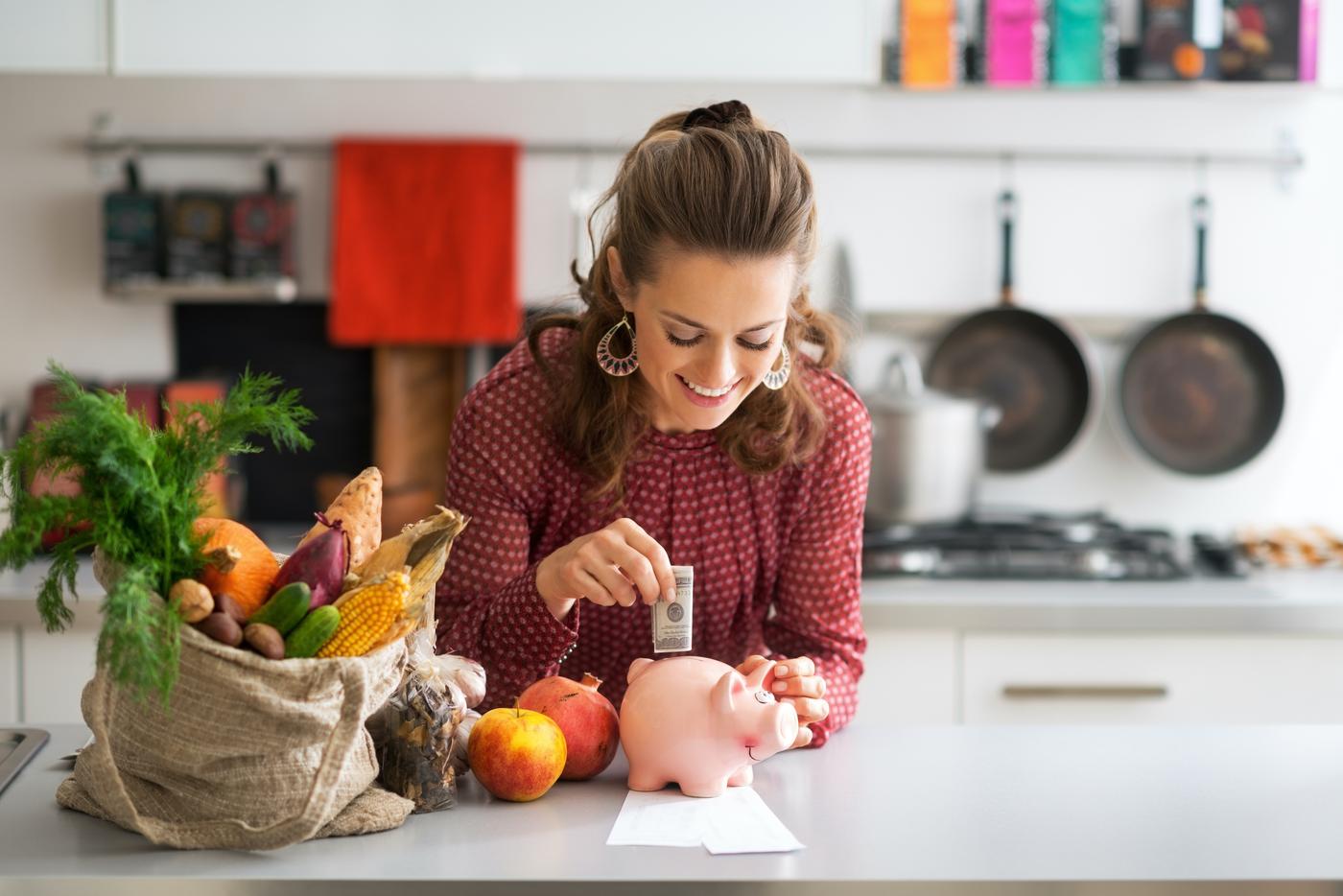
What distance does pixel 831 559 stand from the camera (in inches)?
59.5

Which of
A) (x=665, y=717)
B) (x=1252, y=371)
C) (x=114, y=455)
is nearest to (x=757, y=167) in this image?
(x=665, y=717)

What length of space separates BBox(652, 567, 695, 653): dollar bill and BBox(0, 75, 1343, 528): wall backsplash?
5.33 ft

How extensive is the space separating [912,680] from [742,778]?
1.12 metres

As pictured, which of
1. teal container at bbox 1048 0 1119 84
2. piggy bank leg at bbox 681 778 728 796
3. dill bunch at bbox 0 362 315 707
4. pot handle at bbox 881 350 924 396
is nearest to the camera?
dill bunch at bbox 0 362 315 707

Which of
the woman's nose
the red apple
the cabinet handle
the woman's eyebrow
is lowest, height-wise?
the cabinet handle

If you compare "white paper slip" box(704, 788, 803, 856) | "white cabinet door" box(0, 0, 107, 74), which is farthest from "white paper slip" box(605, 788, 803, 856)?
"white cabinet door" box(0, 0, 107, 74)

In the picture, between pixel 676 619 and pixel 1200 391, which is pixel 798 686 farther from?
pixel 1200 391

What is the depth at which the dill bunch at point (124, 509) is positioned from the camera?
91 cm

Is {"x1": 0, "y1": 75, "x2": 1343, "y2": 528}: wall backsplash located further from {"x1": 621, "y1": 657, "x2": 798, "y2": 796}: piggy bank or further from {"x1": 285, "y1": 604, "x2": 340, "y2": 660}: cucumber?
{"x1": 285, "y1": 604, "x2": 340, "y2": 660}: cucumber

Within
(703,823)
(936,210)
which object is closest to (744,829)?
(703,823)

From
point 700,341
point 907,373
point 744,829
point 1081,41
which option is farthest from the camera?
point 1081,41

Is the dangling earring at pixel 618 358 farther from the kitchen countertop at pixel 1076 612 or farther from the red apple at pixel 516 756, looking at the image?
the kitchen countertop at pixel 1076 612

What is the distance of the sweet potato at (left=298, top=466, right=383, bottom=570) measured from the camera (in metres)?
1.06

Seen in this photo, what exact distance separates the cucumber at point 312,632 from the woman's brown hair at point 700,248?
49 cm
